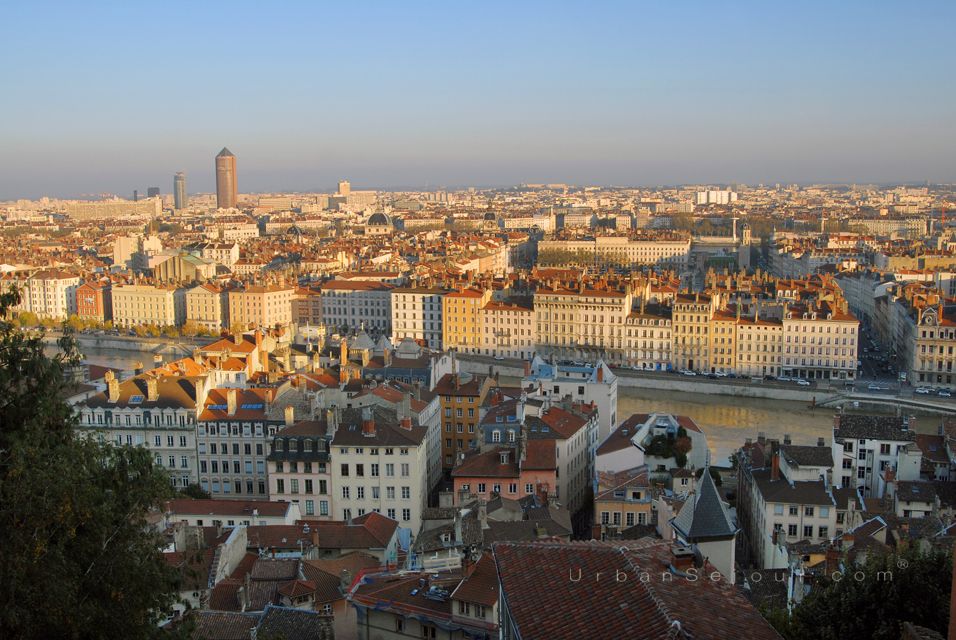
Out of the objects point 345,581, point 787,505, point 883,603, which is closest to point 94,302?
point 787,505

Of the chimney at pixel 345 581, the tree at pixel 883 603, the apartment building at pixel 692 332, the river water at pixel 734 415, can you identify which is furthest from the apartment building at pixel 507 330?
the tree at pixel 883 603

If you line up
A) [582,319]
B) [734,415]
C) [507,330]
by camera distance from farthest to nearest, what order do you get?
[507,330] < [582,319] < [734,415]

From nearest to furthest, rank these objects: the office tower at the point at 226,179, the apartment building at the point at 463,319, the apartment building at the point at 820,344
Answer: the apartment building at the point at 820,344 < the apartment building at the point at 463,319 < the office tower at the point at 226,179

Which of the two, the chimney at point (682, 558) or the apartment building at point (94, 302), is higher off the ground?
the chimney at point (682, 558)

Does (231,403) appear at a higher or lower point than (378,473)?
higher

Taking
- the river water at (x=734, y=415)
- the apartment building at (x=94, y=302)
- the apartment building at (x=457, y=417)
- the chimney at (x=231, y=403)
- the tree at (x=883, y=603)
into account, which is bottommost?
the river water at (x=734, y=415)

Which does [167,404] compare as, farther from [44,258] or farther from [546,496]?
[44,258]

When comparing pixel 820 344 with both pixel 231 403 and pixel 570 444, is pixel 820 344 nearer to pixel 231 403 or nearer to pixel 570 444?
pixel 570 444

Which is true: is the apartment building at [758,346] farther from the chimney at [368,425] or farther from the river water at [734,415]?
the chimney at [368,425]
